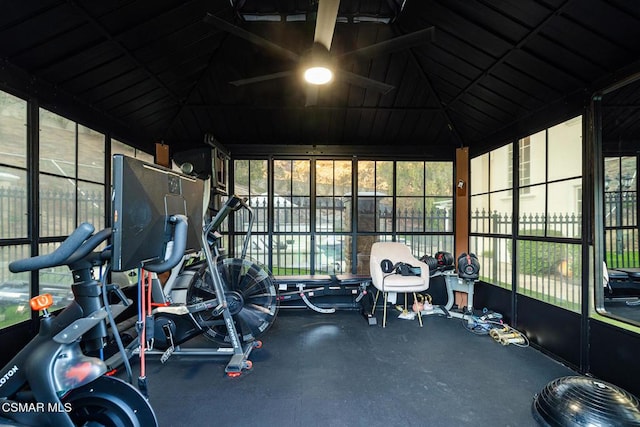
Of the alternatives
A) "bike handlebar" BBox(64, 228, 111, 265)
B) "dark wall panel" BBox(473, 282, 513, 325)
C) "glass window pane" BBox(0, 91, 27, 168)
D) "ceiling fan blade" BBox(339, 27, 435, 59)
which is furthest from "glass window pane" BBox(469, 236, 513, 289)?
"glass window pane" BBox(0, 91, 27, 168)

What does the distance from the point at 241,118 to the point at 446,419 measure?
4.03 meters

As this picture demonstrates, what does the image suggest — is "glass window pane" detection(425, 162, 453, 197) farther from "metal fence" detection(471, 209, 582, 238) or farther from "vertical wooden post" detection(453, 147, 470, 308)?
"metal fence" detection(471, 209, 582, 238)

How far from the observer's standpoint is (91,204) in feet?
10.7

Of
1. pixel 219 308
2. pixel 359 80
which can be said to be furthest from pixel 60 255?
pixel 359 80

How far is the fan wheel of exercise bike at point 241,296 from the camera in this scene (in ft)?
9.86

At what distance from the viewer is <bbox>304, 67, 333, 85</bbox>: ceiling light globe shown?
233cm

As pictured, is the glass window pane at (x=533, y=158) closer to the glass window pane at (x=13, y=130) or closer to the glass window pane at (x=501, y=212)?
the glass window pane at (x=501, y=212)

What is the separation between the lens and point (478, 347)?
3215 millimetres

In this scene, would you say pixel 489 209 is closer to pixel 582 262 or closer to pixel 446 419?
pixel 582 262

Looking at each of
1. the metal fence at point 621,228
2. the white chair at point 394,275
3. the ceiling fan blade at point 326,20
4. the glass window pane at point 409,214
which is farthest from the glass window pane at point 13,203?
the metal fence at point 621,228

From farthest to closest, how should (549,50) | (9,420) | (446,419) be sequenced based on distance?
(549,50), (446,419), (9,420)

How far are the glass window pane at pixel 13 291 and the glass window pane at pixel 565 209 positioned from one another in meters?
4.71

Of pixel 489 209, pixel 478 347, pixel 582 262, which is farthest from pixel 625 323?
pixel 489 209

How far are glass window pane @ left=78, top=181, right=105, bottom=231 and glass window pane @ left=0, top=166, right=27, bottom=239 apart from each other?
0.67 m
